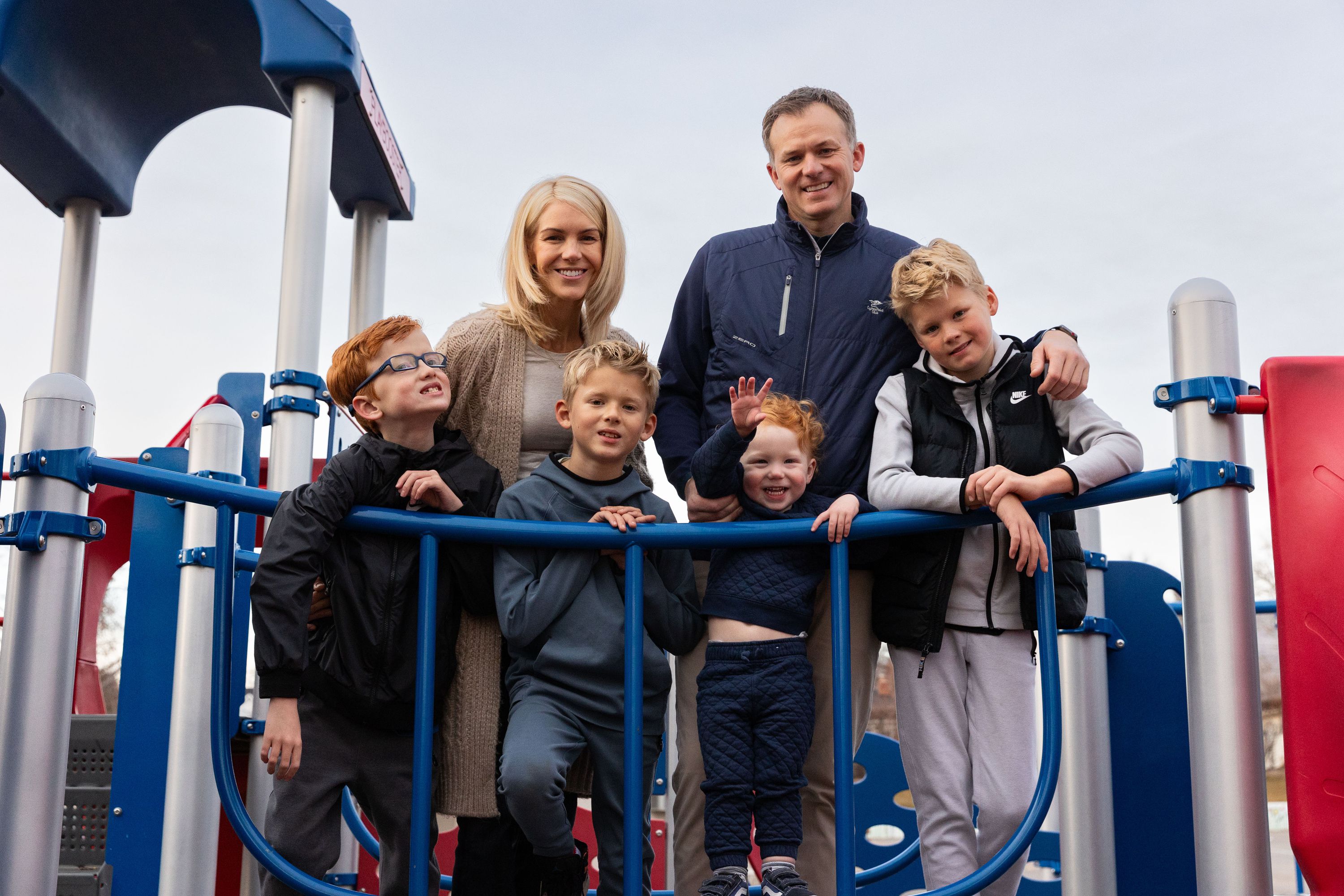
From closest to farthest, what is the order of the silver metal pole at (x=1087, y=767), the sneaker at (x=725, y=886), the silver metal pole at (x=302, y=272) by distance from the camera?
the sneaker at (x=725, y=886) → the silver metal pole at (x=1087, y=767) → the silver metal pole at (x=302, y=272)

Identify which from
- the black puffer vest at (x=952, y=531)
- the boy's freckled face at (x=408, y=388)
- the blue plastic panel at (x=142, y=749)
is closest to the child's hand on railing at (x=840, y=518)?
the black puffer vest at (x=952, y=531)

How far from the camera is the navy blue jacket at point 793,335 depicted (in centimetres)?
238

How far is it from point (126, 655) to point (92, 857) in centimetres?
61

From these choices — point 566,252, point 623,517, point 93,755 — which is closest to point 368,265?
point 93,755

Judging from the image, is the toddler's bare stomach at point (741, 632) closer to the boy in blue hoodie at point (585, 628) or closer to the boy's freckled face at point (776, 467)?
the boy in blue hoodie at point (585, 628)

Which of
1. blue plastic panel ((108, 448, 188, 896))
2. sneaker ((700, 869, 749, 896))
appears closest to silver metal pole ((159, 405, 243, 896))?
blue plastic panel ((108, 448, 188, 896))

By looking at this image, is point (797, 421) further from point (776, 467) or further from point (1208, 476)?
point (1208, 476)

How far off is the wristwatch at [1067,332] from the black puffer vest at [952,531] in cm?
8

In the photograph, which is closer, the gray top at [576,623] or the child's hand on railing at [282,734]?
the child's hand on railing at [282,734]

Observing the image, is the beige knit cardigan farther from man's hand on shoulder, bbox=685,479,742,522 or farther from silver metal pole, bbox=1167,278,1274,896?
silver metal pole, bbox=1167,278,1274,896

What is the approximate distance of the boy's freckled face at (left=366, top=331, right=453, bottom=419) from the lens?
2180 millimetres

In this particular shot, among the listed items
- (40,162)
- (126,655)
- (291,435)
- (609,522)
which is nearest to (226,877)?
(126,655)

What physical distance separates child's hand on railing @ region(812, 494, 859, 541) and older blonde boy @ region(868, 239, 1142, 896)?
0.11 metres

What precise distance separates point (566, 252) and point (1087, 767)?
1609 mm
